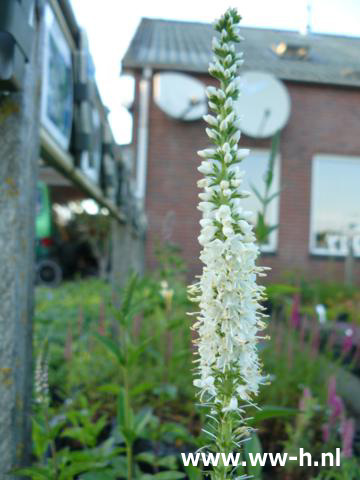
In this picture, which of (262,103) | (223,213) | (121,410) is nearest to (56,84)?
(121,410)

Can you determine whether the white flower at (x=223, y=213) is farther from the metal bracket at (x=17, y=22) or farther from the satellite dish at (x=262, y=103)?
the satellite dish at (x=262, y=103)

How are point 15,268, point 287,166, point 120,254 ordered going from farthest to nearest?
1. point 287,166
2. point 120,254
3. point 15,268

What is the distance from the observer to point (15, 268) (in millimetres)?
1811

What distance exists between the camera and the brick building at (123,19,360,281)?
11867mm

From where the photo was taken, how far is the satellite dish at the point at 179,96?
11.6 meters

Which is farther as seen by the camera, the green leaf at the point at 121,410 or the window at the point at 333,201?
the window at the point at 333,201

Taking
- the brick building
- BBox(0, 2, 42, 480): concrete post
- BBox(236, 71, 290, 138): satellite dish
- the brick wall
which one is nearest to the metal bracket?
BBox(0, 2, 42, 480): concrete post

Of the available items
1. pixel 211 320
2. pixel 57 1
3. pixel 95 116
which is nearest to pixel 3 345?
pixel 211 320

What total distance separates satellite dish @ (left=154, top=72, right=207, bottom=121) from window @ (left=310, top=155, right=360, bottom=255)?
2855 mm

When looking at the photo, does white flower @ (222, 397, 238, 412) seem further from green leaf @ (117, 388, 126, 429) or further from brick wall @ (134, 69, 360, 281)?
brick wall @ (134, 69, 360, 281)

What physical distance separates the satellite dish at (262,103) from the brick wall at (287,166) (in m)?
0.41

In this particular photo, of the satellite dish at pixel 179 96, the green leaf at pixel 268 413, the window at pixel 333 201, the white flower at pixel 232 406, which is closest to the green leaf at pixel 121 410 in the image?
the green leaf at pixel 268 413

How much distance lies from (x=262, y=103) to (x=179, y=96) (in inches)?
65.8

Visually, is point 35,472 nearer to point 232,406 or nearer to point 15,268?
point 15,268
